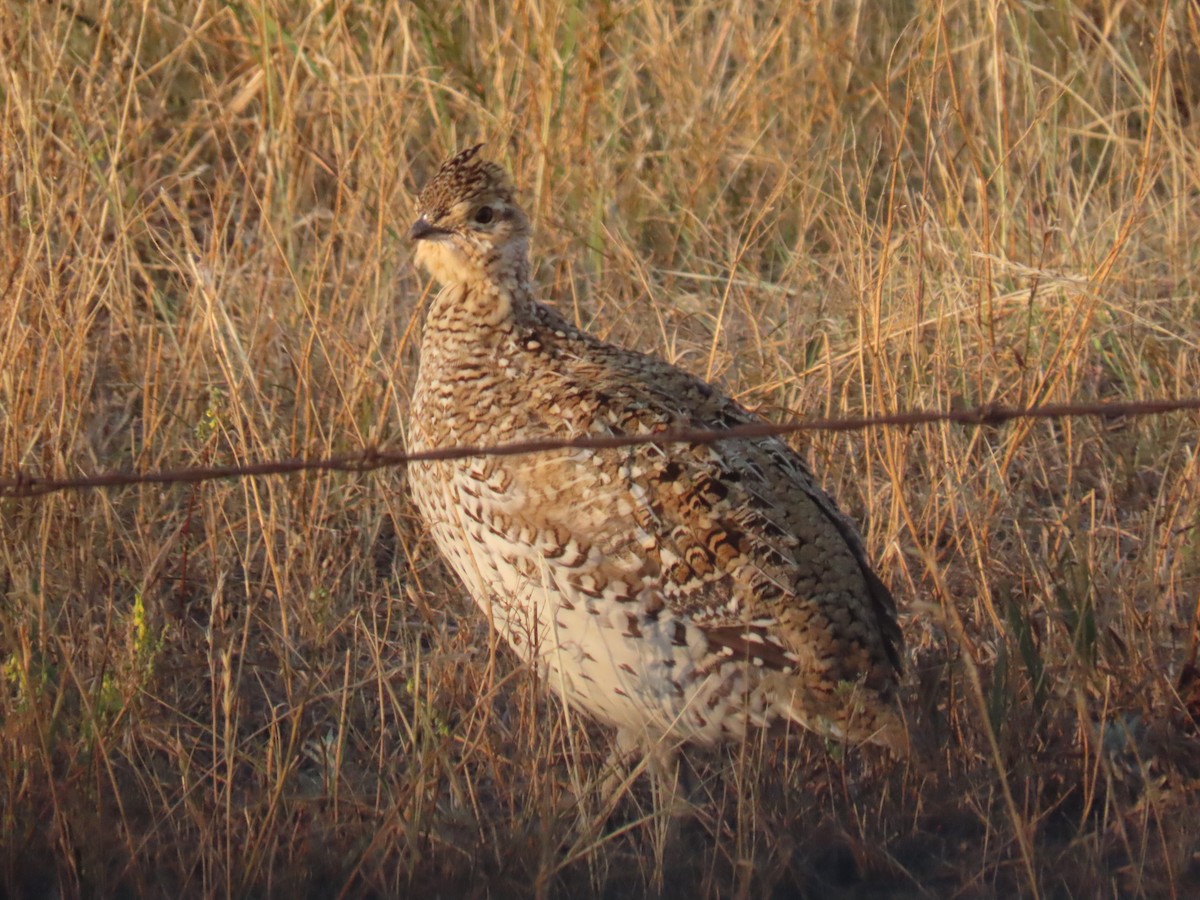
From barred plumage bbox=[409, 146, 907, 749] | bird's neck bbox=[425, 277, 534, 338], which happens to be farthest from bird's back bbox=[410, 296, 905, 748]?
bird's neck bbox=[425, 277, 534, 338]

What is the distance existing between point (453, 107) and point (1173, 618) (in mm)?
3889

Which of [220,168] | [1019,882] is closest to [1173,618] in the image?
[1019,882]

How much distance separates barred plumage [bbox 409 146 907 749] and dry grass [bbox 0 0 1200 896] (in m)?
0.14

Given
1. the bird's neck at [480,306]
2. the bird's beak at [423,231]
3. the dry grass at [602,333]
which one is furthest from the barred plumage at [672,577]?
the bird's beak at [423,231]

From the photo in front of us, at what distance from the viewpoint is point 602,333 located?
6129mm

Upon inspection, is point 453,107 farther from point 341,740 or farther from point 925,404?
point 341,740

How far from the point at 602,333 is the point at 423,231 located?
1.67 meters

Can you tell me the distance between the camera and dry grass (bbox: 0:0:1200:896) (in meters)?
3.51

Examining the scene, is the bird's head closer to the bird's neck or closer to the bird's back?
the bird's neck

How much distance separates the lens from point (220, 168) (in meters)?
7.20

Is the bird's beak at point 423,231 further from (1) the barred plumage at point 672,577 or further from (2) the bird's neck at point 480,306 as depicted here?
(1) the barred plumage at point 672,577

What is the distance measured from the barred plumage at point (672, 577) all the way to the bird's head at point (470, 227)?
1.77 feet

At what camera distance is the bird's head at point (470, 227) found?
4500 mm

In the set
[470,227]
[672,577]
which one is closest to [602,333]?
[470,227]
